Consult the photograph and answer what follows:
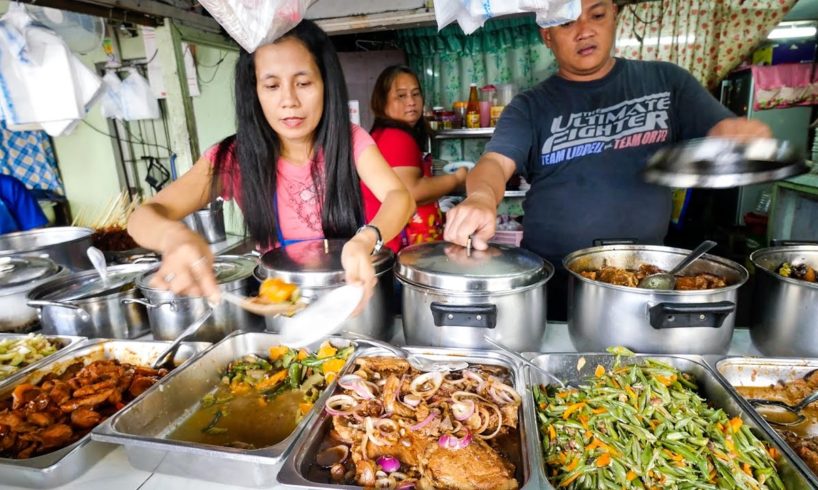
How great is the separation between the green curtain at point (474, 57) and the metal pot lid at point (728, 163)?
4.45 m

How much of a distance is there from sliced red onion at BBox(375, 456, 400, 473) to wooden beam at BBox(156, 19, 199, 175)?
3.54m

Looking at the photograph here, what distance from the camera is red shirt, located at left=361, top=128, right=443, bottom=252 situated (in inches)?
96.3

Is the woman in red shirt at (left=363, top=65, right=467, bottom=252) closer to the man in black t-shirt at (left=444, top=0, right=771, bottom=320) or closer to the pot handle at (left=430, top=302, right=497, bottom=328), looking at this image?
the man in black t-shirt at (left=444, top=0, right=771, bottom=320)

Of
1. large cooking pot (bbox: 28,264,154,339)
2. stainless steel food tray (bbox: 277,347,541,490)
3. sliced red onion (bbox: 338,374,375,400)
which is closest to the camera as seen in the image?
stainless steel food tray (bbox: 277,347,541,490)

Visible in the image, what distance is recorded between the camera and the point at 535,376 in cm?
149

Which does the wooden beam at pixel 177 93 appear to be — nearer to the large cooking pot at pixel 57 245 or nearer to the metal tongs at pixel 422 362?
Result: the large cooking pot at pixel 57 245

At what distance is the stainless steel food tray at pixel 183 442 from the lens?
113 cm

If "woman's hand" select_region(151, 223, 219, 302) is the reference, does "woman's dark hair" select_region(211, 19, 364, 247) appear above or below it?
above

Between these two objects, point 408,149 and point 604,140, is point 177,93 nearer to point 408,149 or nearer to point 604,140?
point 408,149

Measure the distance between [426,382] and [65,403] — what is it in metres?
1.17

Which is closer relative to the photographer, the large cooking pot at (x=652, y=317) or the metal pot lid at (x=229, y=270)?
the large cooking pot at (x=652, y=317)

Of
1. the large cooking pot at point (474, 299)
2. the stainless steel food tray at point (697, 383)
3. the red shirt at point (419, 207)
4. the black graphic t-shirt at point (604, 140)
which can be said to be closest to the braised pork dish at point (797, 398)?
the stainless steel food tray at point (697, 383)

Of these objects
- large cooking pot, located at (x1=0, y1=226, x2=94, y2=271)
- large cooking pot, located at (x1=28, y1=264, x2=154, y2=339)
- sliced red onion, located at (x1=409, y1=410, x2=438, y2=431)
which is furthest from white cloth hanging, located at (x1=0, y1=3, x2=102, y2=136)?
sliced red onion, located at (x1=409, y1=410, x2=438, y2=431)

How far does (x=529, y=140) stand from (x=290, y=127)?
127 cm
